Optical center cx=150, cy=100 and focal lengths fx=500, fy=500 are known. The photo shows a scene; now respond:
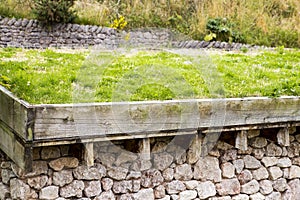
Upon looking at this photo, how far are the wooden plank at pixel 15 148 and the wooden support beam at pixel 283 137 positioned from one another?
273 centimetres

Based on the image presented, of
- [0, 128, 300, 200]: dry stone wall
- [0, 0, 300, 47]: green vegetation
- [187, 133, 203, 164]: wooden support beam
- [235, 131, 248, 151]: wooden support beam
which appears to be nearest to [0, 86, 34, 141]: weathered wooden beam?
[0, 128, 300, 200]: dry stone wall

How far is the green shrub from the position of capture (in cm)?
1252

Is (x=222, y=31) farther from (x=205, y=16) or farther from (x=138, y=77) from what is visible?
(x=138, y=77)

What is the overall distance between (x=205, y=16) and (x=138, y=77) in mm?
8094

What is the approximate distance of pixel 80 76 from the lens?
602 cm

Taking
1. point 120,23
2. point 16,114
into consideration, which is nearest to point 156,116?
point 16,114

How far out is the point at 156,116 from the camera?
180 inches

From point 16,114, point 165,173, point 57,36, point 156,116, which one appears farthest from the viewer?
point 57,36

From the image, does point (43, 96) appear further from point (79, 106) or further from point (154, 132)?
point (154, 132)

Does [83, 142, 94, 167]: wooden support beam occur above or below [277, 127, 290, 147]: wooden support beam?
below

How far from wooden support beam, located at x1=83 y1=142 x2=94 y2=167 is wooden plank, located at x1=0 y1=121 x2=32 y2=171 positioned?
0.50 meters

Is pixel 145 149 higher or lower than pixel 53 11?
lower

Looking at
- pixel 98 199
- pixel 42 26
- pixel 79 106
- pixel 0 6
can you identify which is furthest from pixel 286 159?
pixel 0 6

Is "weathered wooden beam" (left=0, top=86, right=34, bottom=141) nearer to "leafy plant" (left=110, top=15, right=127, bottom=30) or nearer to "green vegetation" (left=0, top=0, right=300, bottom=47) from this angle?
"green vegetation" (left=0, top=0, right=300, bottom=47)
